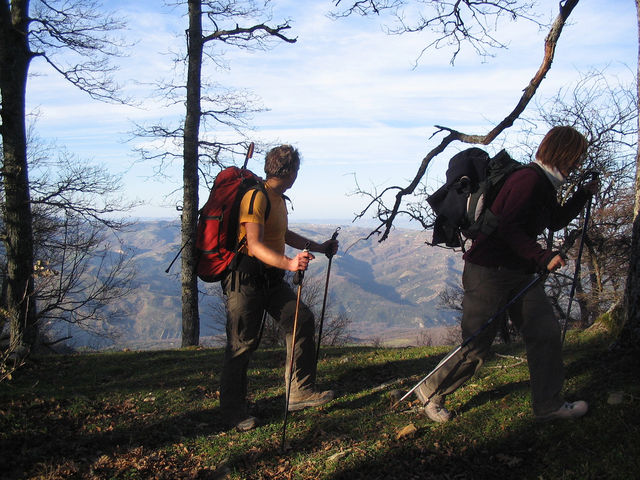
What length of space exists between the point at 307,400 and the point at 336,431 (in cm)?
54

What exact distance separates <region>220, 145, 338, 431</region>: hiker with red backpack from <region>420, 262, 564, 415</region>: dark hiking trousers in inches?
50.5

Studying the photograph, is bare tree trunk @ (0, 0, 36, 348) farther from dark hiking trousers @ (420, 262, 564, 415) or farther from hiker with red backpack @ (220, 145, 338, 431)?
dark hiking trousers @ (420, 262, 564, 415)

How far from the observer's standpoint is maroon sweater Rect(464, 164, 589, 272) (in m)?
3.39

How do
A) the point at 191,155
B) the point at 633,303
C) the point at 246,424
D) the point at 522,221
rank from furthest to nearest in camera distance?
the point at 191,155 < the point at 246,424 < the point at 633,303 < the point at 522,221

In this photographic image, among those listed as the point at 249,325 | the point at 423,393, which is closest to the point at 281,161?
the point at 249,325

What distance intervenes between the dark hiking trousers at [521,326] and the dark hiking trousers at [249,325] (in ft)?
4.43

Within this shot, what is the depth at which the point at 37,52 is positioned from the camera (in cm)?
808

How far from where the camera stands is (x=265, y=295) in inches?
175

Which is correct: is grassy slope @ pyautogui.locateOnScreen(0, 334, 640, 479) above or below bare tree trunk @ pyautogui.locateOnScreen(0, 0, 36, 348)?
below

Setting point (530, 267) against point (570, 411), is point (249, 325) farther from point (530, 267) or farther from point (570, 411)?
point (570, 411)

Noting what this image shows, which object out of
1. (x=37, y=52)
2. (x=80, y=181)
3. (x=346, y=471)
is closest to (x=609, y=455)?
(x=346, y=471)

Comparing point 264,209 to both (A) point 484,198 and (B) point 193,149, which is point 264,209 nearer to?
(A) point 484,198

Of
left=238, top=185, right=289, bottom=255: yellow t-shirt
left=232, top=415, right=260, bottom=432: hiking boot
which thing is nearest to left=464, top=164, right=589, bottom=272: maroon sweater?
left=238, top=185, right=289, bottom=255: yellow t-shirt

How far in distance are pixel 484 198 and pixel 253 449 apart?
275 cm
